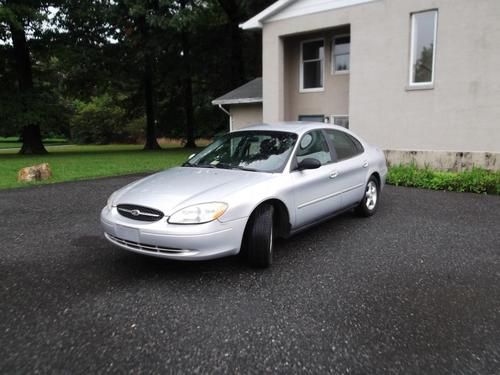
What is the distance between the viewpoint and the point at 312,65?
14.8 meters

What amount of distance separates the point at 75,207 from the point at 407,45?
9.51 m

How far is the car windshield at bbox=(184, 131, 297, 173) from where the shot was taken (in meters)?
4.94

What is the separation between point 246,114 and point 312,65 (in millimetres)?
3518

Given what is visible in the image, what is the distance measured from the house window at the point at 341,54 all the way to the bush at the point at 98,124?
39.5 meters

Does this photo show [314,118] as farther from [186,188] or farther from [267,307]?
[267,307]

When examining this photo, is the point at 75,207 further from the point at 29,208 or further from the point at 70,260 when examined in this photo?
the point at 70,260

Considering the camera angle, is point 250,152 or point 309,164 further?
point 250,152

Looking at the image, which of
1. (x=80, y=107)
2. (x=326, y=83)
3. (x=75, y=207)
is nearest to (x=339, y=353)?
(x=75, y=207)

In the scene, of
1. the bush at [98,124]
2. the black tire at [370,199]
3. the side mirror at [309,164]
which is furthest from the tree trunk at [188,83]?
the side mirror at [309,164]

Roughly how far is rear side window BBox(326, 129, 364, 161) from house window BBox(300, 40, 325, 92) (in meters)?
8.77

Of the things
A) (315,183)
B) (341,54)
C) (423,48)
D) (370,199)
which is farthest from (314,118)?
(315,183)

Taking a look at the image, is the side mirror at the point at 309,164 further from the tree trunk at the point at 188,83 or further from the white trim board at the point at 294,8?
the tree trunk at the point at 188,83

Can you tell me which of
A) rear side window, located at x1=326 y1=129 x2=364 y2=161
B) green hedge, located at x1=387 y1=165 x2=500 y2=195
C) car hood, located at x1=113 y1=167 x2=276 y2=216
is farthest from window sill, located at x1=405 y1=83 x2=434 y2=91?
car hood, located at x1=113 y1=167 x2=276 y2=216

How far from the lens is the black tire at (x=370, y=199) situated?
21.4ft
